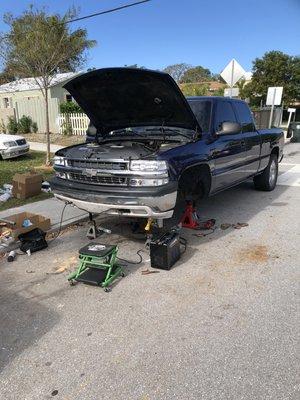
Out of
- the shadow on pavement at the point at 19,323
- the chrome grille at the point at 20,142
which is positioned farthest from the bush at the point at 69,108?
the shadow on pavement at the point at 19,323

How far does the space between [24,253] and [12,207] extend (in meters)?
2.18

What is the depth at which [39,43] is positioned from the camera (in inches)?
397

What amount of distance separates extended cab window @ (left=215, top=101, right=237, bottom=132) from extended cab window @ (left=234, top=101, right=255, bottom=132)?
0.32 metres

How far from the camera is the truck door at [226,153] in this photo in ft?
18.7

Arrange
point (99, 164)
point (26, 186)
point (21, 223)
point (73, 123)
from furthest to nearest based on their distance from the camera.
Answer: point (73, 123)
point (26, 186)
point (21, 223)
point (99, 164)

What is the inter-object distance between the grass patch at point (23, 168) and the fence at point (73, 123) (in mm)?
5390

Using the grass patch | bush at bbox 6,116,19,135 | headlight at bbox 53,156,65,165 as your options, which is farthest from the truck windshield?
bush at bbox 6,116,19,135

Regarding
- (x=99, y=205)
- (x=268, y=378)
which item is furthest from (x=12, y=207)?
(x=268, y=378)

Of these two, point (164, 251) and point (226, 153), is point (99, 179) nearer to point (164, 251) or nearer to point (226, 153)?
point (164, 251)

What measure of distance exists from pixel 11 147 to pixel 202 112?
8.56m

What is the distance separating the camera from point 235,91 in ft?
44.1

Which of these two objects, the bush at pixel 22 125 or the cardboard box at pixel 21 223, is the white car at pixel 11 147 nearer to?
the cardboard box at pixel 21 223

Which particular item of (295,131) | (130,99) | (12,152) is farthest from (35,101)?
(130,99)

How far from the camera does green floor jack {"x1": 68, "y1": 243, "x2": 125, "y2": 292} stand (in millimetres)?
4087
